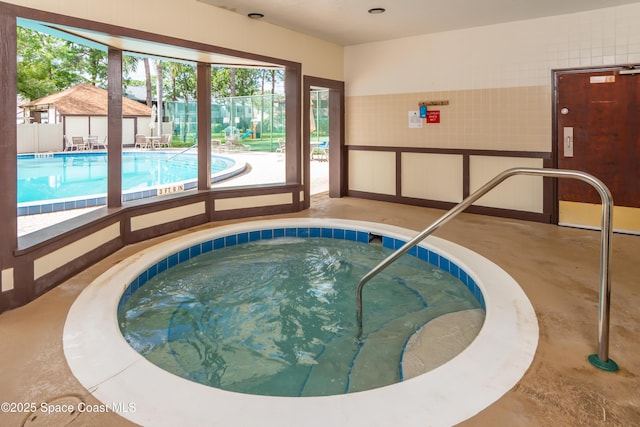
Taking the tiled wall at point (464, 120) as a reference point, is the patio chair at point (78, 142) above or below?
above

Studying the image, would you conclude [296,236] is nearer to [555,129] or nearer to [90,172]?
[555,129]

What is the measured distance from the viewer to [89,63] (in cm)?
1361

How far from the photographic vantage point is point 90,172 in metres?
9.48

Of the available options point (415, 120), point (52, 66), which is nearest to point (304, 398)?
point (415, 120)

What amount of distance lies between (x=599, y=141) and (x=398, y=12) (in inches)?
106

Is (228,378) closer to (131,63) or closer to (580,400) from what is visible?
(580,400)

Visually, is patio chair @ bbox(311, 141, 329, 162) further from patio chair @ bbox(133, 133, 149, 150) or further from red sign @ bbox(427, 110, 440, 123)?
red sign @ bbox(427, 110, 440, 123)

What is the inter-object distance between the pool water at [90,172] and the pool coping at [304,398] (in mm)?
4946

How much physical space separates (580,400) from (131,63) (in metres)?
19.3

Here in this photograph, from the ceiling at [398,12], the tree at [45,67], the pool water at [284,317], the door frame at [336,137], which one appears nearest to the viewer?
the pool water at [284,317]

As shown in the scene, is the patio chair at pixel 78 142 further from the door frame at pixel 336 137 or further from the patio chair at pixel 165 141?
the door frame at pixel 336 137

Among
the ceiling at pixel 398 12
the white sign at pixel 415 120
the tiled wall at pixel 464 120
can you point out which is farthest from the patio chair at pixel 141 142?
the white sign at pixel 415 120

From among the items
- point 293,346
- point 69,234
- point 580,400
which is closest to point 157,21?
point 69,234

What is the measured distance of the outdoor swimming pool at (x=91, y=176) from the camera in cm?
570
